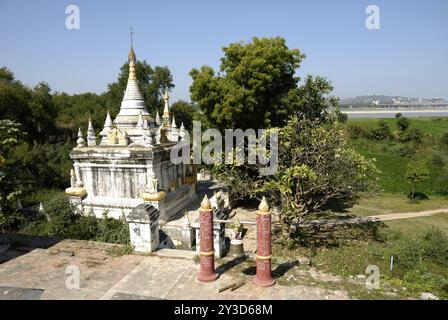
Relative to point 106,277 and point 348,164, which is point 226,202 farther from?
point 106,277

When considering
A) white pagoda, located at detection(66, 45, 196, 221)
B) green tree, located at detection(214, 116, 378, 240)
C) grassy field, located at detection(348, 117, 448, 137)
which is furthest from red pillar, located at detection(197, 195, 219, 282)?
grassy field, located at detection(348, 117, 448, 137)

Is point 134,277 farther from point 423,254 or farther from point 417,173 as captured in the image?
point 417,173

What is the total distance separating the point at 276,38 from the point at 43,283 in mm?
15965

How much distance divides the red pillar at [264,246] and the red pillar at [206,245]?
1.16m

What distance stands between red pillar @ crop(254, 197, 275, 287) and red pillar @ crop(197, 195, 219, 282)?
116cm

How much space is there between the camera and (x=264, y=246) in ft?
26.3

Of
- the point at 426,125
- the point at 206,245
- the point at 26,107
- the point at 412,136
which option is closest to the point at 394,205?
the point at 206,245

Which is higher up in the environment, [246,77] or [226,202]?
[246,77]

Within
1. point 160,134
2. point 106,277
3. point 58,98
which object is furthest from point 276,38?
point 58,98

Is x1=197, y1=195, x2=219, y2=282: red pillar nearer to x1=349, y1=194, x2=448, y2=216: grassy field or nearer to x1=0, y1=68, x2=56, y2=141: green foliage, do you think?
x1=349, y1=194, x2=448, y2=216: grassy field

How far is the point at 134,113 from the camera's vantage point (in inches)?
714

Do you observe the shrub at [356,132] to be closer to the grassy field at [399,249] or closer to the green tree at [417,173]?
the grassy field at [399,249]

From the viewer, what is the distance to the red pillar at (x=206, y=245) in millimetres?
8312

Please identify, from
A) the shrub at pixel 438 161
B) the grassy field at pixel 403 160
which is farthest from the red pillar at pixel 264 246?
the shrub at pixel 438 161
